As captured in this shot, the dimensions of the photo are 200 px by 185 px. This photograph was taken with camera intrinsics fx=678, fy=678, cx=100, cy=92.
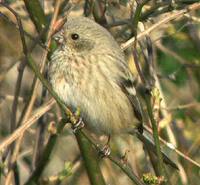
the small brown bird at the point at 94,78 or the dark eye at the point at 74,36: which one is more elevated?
the dark eye at the point at 74,36

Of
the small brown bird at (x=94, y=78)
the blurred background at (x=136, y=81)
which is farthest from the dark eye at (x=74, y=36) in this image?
the blurred background at (x=136, y=81)

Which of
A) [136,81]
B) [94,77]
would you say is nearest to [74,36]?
[94,77]

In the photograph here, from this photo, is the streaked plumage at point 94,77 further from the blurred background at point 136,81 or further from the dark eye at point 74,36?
the blurred background at point 136,81

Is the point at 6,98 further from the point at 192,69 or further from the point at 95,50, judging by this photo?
the point at 192,69

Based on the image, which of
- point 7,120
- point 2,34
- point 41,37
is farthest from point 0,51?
point 41,37

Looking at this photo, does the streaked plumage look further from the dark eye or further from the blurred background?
the blurred background

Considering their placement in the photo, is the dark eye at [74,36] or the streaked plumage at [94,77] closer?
the streaked plumage at [94,77]
